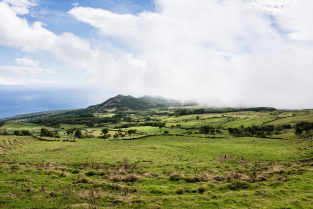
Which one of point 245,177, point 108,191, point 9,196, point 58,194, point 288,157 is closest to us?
point 9,196

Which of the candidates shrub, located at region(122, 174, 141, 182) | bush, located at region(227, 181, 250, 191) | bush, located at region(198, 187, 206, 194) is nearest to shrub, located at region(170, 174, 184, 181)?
bush, located at region(198, 187, 206, 194)

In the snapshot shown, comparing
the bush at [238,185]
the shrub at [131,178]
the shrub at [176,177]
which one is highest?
the bush at [238,185]

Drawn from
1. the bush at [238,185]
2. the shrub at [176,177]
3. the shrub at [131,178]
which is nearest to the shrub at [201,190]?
the bush at [238,185]

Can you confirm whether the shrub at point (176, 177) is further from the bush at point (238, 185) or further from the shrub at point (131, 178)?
the bush at point (238, 185)

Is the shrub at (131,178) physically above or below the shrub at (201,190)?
below

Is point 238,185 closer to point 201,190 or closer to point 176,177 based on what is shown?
point 201,190

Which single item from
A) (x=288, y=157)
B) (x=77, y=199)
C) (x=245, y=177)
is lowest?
(x=288, y=157)

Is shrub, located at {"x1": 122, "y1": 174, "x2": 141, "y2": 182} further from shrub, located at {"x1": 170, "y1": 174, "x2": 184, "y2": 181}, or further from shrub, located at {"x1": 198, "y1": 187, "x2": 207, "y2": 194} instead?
shrub, located at {"x1": 198, "y1": 187, "x2": 207, "y2": 194}

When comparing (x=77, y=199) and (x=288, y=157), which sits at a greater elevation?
(x=77, y=199)

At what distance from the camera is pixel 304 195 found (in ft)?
56.1

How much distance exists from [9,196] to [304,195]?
29930 mm

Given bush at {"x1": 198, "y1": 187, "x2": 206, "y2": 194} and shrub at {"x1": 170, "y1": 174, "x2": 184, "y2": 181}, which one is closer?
bush at {"x1": 198, "y1": 187, "x2": 206, "y2": 194}

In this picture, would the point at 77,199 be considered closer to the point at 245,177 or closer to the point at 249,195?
the point at 249,195

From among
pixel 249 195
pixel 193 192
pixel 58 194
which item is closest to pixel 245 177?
pixel 249 195
